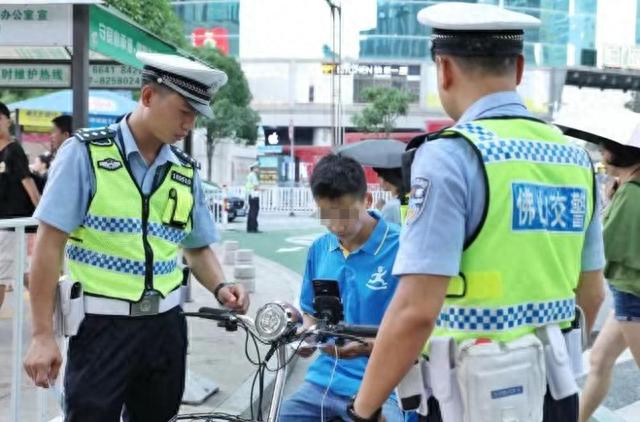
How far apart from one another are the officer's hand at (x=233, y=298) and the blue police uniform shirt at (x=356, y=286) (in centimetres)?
22

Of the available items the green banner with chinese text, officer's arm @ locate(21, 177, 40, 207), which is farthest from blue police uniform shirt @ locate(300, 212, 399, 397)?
officer's arm @ locate(21, 177, 40, 207)

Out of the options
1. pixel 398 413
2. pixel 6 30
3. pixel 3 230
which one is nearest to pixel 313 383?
pixel 398 413

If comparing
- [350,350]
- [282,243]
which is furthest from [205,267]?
[282,243]

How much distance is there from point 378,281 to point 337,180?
1.32ft

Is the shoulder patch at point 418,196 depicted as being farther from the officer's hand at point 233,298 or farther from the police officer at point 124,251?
the officer's hand at point 233,298

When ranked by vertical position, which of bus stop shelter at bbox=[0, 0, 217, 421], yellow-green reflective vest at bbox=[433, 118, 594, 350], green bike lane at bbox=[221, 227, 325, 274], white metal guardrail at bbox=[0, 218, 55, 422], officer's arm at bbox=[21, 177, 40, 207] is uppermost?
bus stop shelter at bbox=[0, 0, 217, 421]

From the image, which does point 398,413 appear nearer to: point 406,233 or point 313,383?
point 313,383

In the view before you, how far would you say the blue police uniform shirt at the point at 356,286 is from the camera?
3.41 metres

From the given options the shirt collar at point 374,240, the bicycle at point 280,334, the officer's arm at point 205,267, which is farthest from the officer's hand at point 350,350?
the officer's arm at point 205,267

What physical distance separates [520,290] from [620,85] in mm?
56734

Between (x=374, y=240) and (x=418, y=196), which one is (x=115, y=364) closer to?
(x=374, y=240)

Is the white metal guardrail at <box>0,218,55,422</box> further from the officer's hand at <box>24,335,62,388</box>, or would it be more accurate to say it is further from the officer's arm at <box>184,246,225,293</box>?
the officer's hand at <box>24,335,62,388</box>

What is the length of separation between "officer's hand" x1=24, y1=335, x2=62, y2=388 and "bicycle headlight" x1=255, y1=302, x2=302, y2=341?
93 centimetres

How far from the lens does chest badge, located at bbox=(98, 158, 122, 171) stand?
10.8ft
